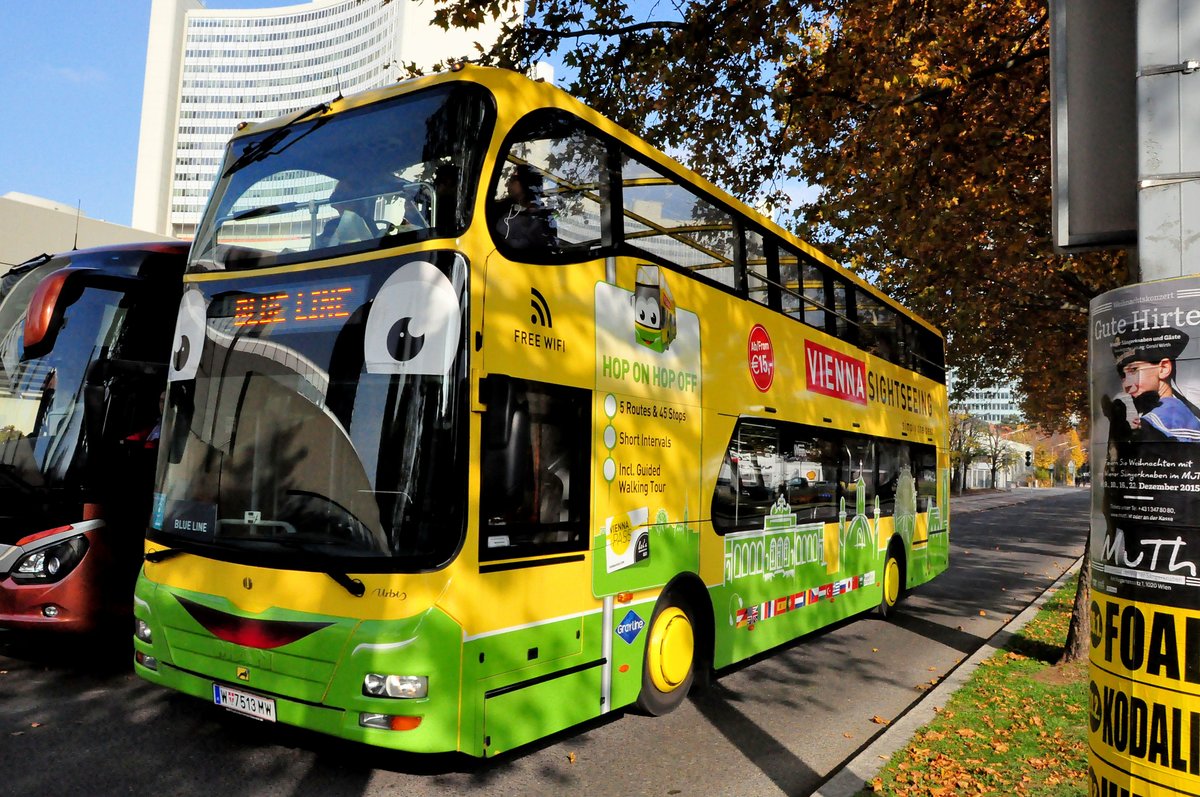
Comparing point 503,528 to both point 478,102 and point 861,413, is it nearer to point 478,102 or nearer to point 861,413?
point 478,102

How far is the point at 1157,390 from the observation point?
7.73 feet

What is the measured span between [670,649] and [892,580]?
653 centimetres

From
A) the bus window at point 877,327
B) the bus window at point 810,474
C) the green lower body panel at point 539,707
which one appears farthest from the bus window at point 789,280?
the green lower body panel at point 539,707

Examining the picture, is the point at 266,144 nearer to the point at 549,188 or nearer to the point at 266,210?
the point at 266,210

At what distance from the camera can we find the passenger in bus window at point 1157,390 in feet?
7.57

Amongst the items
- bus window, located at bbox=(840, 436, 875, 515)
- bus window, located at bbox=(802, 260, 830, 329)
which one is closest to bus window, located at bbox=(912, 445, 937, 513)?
bus window, located at bbox=(840, 436, 875, 515)

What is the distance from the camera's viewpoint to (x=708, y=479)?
7.05m

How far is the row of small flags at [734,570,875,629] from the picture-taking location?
7656 millimetres

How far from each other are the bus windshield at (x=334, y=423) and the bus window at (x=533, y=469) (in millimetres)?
269

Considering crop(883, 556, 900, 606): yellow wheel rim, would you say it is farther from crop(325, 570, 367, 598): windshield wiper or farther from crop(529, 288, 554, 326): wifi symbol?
crop(325, 570, 367, 598): windshield wiper

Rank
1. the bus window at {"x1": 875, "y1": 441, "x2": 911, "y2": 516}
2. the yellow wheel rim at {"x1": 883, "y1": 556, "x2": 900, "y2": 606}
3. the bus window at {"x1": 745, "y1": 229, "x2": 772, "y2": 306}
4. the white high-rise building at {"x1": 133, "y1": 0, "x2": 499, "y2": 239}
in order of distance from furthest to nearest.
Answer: the white high-rise building at {"x1": 133, "y1": 0, "x2": 499, "y2": 239}
the yellow wheel rim at {"x1": 883, "y1": 556, "x2": 900, "y2": 606}
the bus window at {"x1": 875, "y1": 441, "x2": 911, "y2": 516}
the bus window at {"x1": 745, "y1": 229, "x2": 772, "y2": 306}

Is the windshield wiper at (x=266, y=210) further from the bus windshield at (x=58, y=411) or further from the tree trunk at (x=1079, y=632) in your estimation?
the tree trunk at (x=1079, y=632)

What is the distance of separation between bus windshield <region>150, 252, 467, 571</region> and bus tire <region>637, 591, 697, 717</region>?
2.40m

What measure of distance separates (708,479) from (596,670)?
207 centimetres
